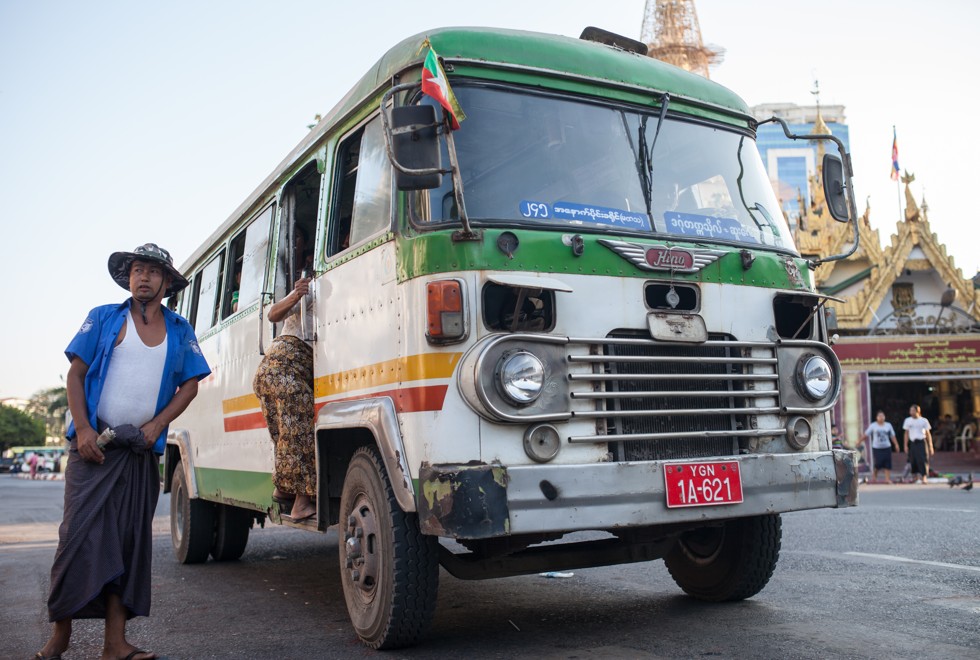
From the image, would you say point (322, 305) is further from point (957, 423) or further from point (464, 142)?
point (957, 423)

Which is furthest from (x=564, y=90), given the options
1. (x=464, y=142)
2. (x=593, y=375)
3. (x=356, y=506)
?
(x=356, y=506)

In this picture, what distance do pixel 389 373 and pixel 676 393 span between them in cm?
132

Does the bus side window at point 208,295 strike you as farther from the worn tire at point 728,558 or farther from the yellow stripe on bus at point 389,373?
the worn tire at point 728,558

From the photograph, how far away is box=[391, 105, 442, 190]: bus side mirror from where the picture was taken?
13.1 ft

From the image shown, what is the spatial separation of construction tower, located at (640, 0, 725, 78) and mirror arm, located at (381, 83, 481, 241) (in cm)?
4626

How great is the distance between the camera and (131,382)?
179 inches

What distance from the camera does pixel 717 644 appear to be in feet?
14.5

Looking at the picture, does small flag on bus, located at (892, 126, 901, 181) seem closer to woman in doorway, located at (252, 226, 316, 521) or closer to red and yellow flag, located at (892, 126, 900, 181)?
red and yellow flag, located at (892, 126, 900, 181)

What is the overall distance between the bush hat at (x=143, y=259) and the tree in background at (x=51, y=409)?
117 meters

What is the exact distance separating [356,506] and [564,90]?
2288 mm

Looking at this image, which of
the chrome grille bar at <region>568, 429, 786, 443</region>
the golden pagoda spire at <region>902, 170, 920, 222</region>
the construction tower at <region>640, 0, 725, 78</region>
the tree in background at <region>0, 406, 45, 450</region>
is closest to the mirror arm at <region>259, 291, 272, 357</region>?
the chrome grille bar at <region>568, 429, 786, 443</region>

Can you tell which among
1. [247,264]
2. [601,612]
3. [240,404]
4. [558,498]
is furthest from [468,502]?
[247,264]

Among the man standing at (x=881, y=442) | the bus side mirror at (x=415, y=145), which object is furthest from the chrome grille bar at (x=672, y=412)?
the man standing at (x=881, y=442)

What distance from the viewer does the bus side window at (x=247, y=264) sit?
271 inches
